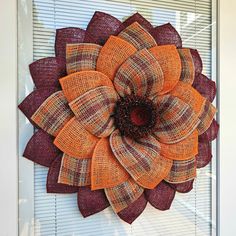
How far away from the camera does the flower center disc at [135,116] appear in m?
0.87

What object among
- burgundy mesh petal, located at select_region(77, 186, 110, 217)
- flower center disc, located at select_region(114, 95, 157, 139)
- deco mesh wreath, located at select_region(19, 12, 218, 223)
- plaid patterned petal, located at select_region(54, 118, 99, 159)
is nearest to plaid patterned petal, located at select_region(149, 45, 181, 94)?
deco mesh wreath, located at select_region(19, 12, 218, 223)

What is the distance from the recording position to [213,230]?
3.52 feet

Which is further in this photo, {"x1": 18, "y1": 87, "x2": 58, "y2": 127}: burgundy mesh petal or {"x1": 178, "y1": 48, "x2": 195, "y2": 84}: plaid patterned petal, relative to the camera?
{"x1": 178, "y1": 48, "x2": 195, "y2": 84}: plaid patterned petal

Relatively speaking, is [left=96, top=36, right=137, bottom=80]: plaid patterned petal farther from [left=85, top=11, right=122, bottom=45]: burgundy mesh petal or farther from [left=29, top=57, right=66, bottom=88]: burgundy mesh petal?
[left=29, top=57, right=66, bottom=88]: burgundy mesh petal

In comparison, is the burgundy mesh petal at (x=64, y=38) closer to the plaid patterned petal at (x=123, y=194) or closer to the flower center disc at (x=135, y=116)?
the flower center disc at (x=135, y=116)

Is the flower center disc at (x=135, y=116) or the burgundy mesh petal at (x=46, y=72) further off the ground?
the burgundy mesh petal at (x=46, y=72)

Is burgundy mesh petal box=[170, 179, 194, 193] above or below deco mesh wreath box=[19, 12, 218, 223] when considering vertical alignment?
below

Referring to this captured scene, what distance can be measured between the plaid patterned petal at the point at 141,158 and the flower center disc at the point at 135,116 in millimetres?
→ 31

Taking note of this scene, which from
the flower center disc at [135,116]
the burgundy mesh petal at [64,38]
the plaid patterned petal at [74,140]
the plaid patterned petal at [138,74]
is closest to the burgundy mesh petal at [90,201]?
the plaid patterned petal at [74,140]

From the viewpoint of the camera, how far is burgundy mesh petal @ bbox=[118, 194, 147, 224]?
92 cm

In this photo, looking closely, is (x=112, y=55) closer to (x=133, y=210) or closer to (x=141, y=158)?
(x=141, y=158)

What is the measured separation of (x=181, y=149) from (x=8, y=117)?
612mm

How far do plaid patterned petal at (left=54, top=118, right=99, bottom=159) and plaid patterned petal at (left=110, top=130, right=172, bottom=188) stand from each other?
3.6 inches
